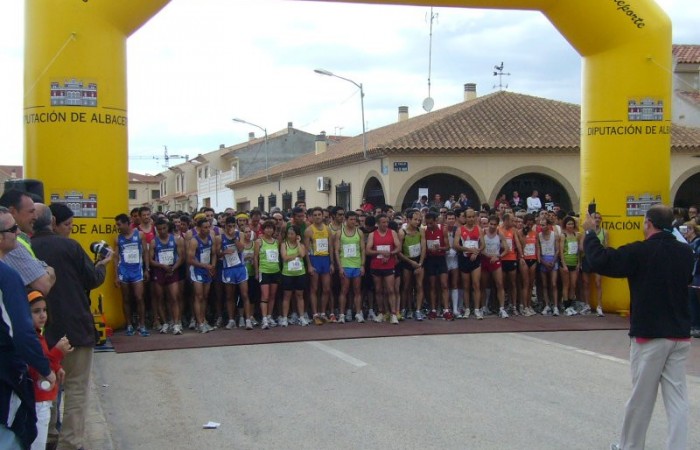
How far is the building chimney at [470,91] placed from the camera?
1586 inches

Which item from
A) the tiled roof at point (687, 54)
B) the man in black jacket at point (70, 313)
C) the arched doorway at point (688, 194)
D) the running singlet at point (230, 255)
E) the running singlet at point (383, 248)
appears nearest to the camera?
the man in black jacket at point (70, 313)

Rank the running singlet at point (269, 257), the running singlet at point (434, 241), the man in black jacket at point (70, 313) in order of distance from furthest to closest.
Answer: the running singlet at point (434, 241) < the running singlet at point (269, 257) < the man in black jacket at point (70, 313)

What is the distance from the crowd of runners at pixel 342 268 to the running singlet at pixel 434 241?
0.06 feet

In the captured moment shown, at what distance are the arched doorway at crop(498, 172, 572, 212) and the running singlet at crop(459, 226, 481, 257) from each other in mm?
16658

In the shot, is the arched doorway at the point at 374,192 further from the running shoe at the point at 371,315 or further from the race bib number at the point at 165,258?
the race bib number at the point at 165,258

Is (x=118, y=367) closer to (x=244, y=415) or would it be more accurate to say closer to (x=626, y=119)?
(x=244, y=415)

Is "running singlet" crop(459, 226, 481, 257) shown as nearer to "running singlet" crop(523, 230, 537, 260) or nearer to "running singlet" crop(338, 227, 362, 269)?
"running singlet" crop(523, 230, 537, 260)

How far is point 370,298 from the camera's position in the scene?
1382 centimetres

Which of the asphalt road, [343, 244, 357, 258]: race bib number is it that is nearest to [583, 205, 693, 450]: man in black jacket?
the asphalt road

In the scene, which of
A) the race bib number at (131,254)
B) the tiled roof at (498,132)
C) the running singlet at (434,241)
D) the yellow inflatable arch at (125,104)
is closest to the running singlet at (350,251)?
the running singlet at (434,241)

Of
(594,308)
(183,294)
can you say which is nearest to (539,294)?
(594,308)

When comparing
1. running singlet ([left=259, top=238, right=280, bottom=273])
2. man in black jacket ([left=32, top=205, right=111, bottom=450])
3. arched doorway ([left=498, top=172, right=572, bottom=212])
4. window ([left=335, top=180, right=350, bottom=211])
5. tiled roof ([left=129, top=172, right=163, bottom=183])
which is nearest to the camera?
man in black jacket ([left=32, top=205, right=111, bottom=450])

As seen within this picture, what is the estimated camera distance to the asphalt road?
21.0 ft

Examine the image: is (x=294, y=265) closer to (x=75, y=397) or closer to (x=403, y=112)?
(x=75, y=397)
